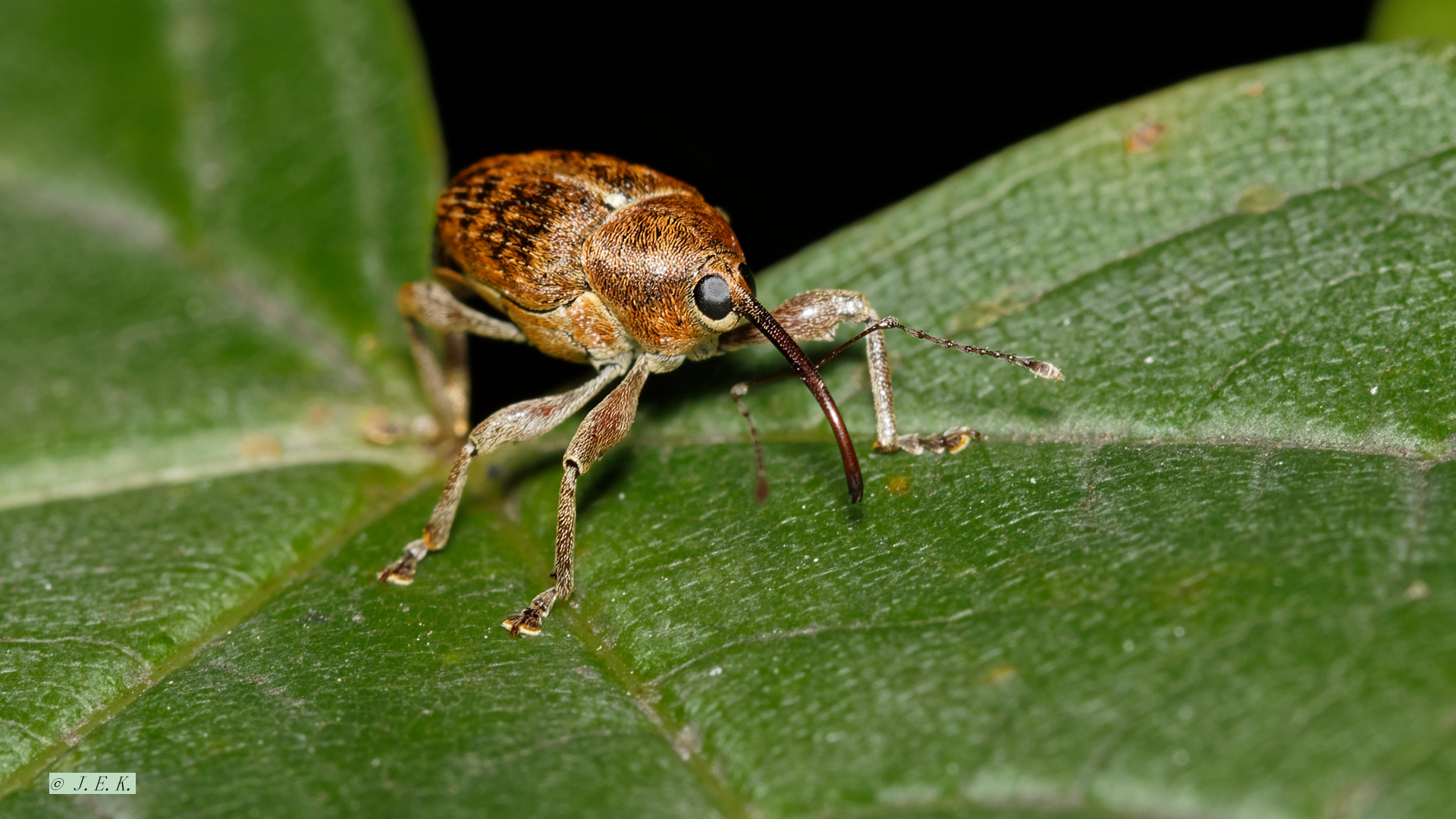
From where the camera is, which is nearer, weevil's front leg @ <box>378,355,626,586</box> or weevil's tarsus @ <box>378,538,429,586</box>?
weevil's tarsus @ <box>378,538,429,586</box>

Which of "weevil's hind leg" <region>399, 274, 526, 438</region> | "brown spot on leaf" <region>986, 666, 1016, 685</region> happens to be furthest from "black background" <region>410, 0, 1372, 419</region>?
"brown spot on leaf" <region>986, 666, 1016, 685</region>

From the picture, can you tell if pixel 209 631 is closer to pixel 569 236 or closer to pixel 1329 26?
pixel 569 236

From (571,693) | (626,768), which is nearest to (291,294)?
(571,693)

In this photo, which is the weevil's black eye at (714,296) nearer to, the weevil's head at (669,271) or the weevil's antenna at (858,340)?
the weevil's head at (669,271)

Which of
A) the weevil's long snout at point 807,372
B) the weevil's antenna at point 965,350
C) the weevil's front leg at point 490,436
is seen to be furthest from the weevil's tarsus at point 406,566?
the weevil's antenna at point 965,350

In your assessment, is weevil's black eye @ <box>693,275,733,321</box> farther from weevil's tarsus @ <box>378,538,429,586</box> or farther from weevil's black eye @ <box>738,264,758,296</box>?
weevil's tarsus @ <box>378,538,429,586</box>

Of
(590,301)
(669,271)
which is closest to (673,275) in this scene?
(669,271)
